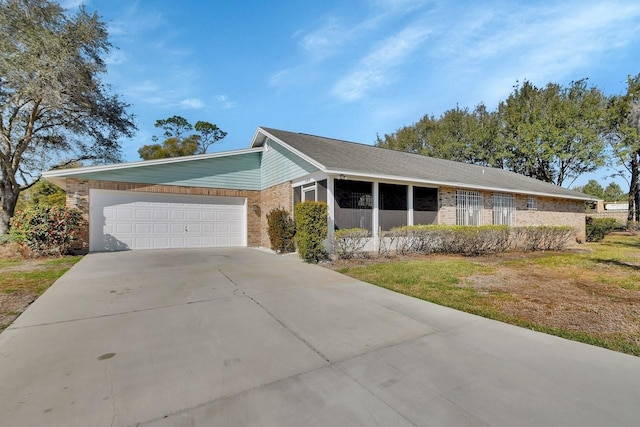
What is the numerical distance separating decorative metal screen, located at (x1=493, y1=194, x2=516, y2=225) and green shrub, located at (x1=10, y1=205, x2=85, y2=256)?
57.6 ft

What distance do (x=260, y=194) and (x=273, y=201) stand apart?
66.4 inches

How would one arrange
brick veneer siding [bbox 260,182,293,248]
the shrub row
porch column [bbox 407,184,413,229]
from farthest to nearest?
brick veneer siding [bbox 260,182,293,248]
porch column [bbox 407,184,413,229]
the shrub row

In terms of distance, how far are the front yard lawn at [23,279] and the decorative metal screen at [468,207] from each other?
13471 mm

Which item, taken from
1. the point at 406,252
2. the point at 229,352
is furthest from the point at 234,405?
the point at 406,252

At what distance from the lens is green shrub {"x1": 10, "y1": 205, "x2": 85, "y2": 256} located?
9289 millimetres

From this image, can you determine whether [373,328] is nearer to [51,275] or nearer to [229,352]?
[229,352]

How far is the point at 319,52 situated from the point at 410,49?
11.1ft

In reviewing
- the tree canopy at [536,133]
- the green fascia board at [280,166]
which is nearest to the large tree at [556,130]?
the tree canopy at [536,133]

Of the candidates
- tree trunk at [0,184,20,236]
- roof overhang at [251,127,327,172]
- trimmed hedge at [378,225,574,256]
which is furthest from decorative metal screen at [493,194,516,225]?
tree trunk at [0,184,20,236]

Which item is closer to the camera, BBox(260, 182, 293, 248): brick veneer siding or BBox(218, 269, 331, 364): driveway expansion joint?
BBox(218, 269, 331, 364): driveway expansion joint

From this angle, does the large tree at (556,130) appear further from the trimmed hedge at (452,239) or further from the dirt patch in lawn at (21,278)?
the dirt patch in lawn at (21,278)

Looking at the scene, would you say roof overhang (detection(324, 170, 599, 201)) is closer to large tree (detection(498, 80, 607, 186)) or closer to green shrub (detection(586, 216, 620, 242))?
green shrub (detection(586, 216, 620, 242))

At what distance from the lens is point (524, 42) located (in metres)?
8.98

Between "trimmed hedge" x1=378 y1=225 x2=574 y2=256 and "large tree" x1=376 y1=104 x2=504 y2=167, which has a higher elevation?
"large tree" x1=376 y1=104 x2=504 y2=167
